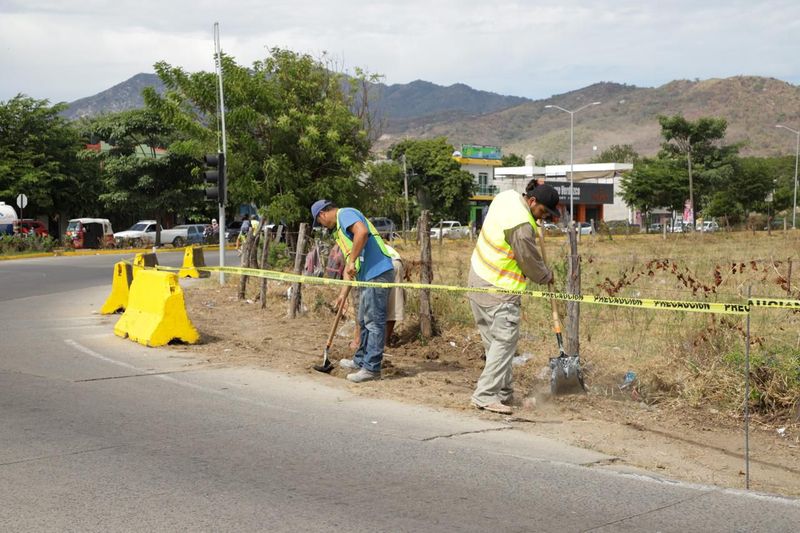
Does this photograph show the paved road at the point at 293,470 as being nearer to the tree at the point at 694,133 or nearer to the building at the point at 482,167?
the tree at the point at 694,133

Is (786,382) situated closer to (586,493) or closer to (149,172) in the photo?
(586,493)

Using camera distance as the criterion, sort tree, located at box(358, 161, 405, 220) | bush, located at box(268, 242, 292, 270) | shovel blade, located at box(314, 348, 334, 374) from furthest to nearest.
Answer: tree, located at box(358, 161, 405, 220) → bush, located at box(268, 242, 292, 270) → shovel blade, located at box(314, 348, 334, 374)

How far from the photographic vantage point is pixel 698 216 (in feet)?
249

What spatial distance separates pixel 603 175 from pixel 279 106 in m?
81.5

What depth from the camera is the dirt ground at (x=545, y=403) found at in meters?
6.47

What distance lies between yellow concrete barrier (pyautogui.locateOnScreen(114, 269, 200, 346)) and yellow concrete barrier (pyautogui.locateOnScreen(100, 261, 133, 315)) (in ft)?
11.5

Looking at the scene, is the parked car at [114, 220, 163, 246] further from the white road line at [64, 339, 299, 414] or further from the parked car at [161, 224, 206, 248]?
the white road line at [64, 339, 299, 414]

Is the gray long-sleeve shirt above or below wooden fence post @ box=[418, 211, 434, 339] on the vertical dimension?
above

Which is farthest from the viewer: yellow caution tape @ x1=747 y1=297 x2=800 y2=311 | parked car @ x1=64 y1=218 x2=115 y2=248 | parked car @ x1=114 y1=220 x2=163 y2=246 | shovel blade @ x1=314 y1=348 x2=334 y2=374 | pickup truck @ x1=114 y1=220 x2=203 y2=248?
pickup truck @ x1=114 y1=220 x2=203 y2=248

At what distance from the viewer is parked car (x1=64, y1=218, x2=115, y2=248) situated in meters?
41.1

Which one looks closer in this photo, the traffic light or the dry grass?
the dry grass

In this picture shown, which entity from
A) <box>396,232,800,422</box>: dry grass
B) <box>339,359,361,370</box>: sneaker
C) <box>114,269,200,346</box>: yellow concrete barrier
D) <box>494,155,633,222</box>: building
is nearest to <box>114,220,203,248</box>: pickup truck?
<box>114,269,200,346</box>: yellow concrete barrier

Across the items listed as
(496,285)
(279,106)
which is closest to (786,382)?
(496,285)

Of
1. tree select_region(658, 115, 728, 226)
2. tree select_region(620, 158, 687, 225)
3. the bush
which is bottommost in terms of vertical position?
the bush
